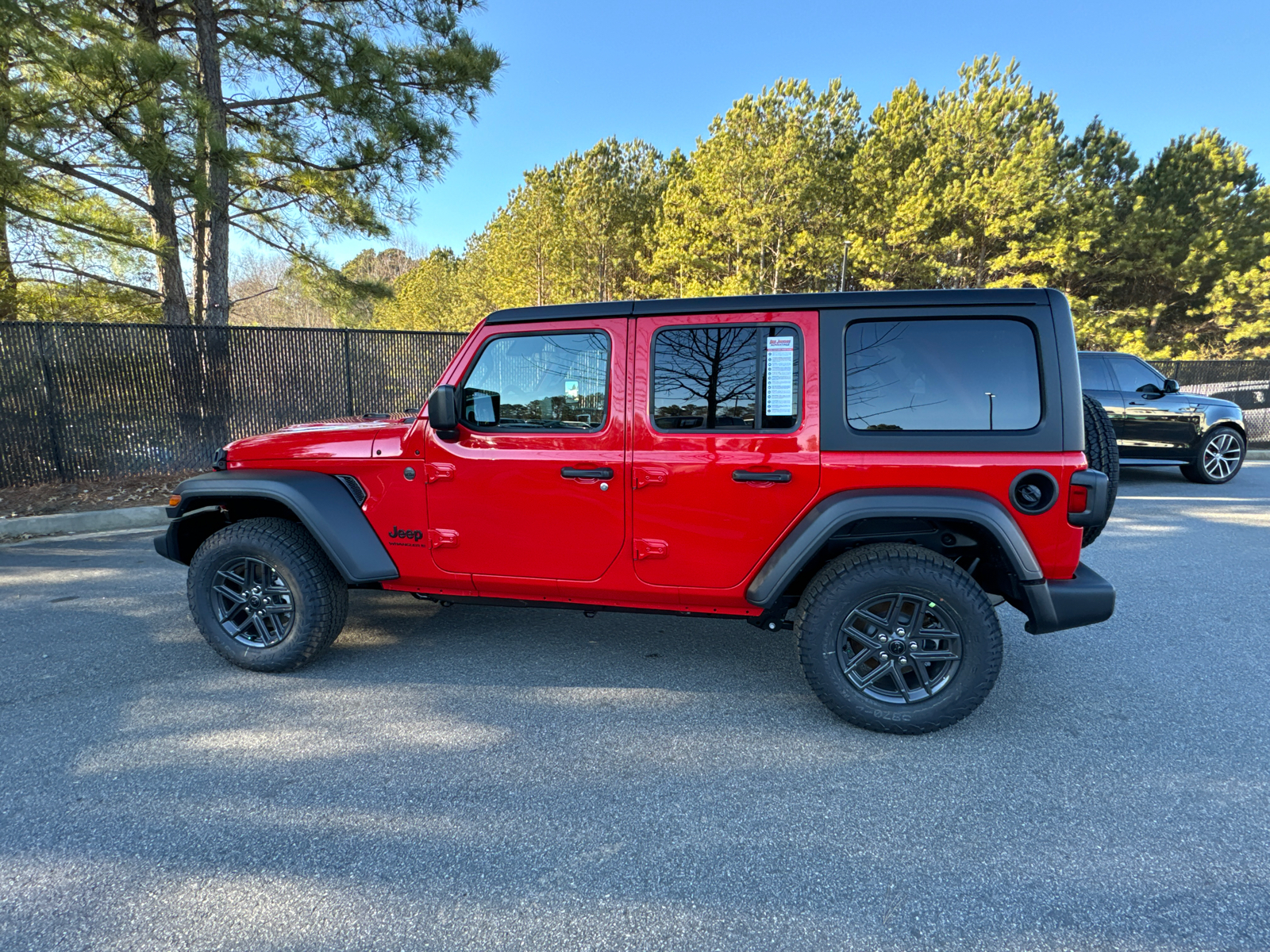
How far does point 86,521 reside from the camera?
21.9ft

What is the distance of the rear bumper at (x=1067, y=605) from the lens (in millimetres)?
2631

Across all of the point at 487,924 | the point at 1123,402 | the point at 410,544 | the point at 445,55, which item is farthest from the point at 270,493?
the point at 1123,402

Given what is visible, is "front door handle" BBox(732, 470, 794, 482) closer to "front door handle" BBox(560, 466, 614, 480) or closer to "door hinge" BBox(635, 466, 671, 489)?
"door hinge" BBox(635, 466, 671, 489)

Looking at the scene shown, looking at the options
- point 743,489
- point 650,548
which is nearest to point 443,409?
point 650,548

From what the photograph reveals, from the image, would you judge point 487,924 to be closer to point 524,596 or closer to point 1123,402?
point 524,596

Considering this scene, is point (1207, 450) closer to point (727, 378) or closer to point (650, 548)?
point (727, 378)

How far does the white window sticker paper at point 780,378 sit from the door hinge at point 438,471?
1.52 meters

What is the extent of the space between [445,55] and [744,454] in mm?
8478

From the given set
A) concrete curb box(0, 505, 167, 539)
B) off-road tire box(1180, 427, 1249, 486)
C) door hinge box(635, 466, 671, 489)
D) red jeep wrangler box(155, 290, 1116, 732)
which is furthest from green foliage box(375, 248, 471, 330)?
door hinge box(635, 466, 671, 489)

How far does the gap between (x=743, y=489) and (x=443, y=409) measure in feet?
4.56

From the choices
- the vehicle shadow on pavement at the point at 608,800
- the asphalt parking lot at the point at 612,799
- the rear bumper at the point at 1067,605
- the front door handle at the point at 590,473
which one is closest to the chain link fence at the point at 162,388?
the asphalt parking lot at the point at 612,799

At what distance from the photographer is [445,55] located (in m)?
8.50

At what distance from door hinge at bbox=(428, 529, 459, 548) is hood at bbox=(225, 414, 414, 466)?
1.44 ft

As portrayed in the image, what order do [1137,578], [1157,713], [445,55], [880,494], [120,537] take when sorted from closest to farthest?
[880,494]
[1157,713]
[1137,578]
[120,537]
[445,55]
